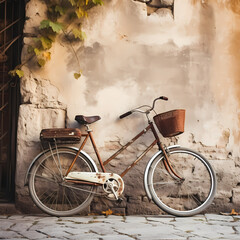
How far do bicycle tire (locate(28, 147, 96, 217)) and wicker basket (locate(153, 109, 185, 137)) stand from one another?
94cm

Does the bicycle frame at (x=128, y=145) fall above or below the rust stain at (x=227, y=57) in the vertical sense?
below

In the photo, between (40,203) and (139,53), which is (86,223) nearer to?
(40,203)

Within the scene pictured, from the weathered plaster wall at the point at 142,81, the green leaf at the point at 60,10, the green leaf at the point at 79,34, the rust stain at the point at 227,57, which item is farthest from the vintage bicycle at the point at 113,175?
the green leaf at the point at 60,10

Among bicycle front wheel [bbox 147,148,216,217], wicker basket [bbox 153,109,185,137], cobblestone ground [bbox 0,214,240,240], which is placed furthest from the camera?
bicycle front wheel [bbox 147,148,216,217]

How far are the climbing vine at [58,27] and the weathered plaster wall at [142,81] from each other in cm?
10

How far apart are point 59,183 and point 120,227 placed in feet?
3.41

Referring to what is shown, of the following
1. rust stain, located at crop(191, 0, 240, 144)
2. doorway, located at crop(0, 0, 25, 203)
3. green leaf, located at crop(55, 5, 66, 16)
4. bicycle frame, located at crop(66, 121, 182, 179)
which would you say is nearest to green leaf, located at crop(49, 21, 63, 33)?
green leaf, located at crop(55, 5, 66, 16)

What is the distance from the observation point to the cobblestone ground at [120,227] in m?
3.93

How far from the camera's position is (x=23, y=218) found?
4.82 metres

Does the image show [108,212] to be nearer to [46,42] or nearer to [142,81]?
[142,81]

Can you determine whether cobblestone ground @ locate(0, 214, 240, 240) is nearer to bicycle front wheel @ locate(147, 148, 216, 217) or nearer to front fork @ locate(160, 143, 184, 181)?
bicycle front wheel @ locate(147, 148, 216, 217)

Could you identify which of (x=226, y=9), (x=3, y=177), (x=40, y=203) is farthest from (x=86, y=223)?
(x=226, y=9)

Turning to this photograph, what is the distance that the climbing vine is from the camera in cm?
515

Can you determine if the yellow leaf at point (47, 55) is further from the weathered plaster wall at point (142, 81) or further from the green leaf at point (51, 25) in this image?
the green leaf at point (51, 25)
